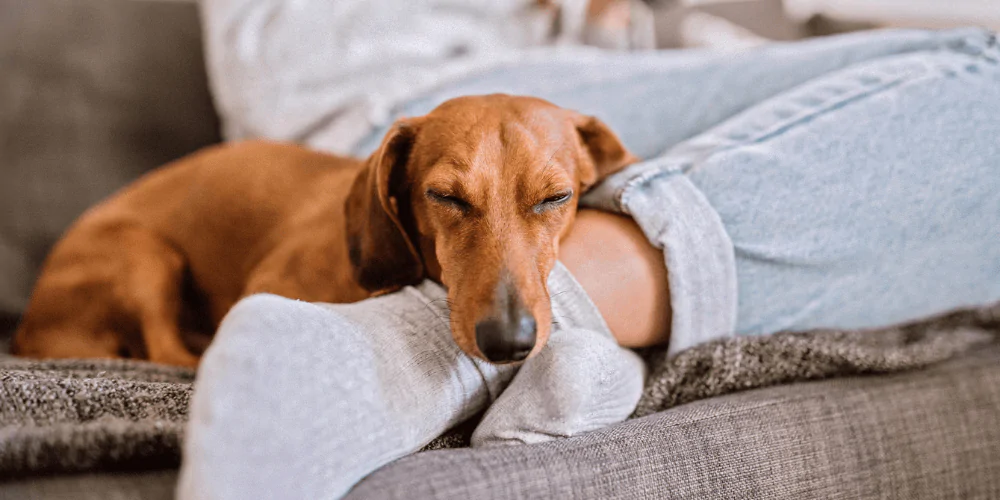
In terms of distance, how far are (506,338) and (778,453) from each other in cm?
51

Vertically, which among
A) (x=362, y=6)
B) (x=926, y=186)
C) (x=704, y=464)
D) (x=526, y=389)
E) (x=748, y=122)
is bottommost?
(x=704, y=464)

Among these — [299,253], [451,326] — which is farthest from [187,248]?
[451,326]

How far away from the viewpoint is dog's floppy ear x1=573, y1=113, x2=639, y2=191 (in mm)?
1354

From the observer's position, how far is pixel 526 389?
0.99 m

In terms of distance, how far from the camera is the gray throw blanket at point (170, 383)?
77cm

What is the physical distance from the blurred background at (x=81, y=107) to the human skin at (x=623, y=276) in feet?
4.63

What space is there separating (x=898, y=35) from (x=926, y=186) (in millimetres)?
631

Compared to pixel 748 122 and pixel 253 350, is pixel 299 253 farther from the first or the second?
pixel 748 122

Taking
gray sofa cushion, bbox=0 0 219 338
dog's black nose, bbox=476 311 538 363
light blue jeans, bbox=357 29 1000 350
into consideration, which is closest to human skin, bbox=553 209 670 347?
light blue jeans, bbox=357 29 1000 350

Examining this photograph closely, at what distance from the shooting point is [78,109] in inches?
82.7

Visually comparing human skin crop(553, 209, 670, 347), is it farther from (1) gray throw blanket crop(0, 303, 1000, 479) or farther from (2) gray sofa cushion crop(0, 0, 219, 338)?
(2) gray sofa cushion crop(0, 0, 219, 338)

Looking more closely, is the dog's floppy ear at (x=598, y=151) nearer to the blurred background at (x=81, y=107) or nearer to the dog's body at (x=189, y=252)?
the dog's body at (x=189, y=252)

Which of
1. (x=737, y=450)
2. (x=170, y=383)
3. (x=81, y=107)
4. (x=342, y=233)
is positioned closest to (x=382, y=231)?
(x=342, y=233)

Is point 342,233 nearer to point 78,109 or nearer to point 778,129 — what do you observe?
point 778,129
